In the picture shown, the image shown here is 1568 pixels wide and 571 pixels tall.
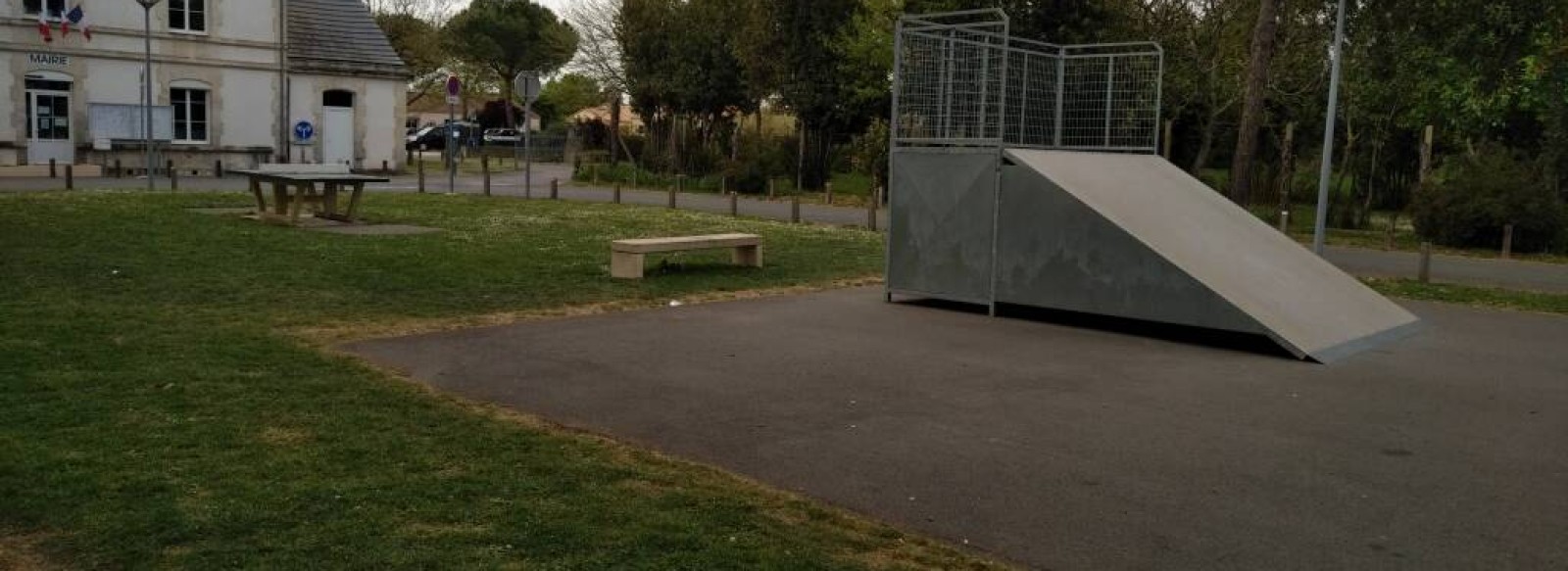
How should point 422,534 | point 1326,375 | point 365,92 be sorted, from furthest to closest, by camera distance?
point 365,92, point 1326,375, point 422,534

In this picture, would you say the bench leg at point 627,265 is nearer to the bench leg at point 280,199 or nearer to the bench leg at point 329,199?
the bench leg at point 329,199

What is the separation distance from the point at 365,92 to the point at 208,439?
35227mm

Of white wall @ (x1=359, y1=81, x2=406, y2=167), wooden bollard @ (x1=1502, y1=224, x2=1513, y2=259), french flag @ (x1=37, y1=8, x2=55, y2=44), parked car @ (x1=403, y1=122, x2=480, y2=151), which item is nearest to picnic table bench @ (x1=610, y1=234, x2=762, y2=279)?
wooden bollard @ (x1=1502, y1=224, x2=1513, y2=259)

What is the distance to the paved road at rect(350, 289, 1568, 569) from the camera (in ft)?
16.6

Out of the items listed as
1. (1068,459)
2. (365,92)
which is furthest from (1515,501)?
(365,92)

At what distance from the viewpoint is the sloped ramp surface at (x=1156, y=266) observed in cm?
994

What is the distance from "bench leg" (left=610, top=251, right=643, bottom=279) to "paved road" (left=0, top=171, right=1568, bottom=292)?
565 centimetres

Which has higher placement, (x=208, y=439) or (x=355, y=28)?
(x=355, y=28)

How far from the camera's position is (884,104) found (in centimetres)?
3381

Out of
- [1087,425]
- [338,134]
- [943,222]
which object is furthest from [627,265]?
[338,134]

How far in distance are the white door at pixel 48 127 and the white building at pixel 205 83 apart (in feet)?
0.08

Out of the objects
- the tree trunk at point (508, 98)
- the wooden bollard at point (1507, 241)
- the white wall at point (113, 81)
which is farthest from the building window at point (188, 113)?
the wooden bollard at point (1507, 241)

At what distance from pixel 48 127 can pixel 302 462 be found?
3204 cm

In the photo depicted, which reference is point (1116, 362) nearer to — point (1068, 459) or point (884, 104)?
point (1068, 459)
